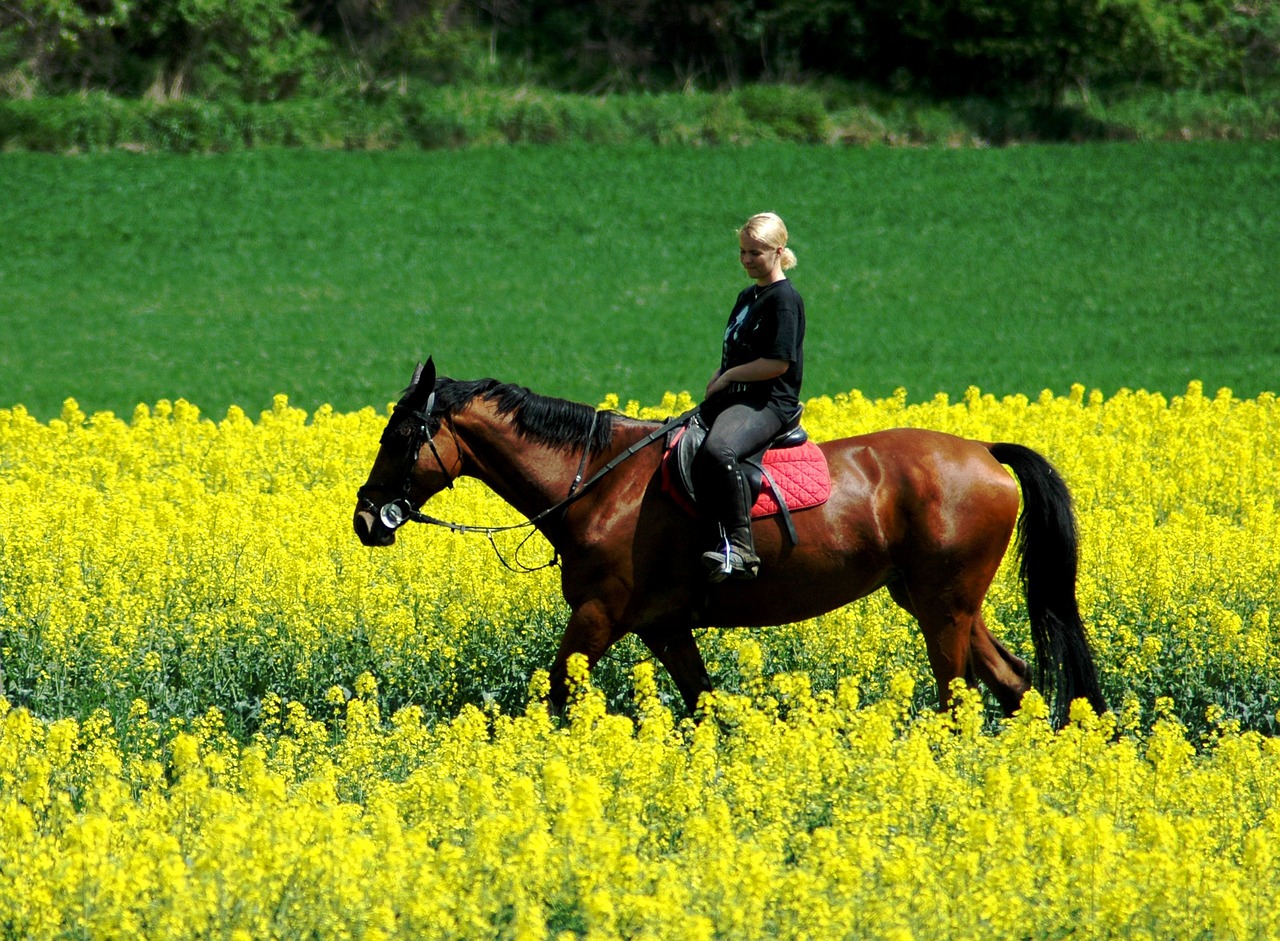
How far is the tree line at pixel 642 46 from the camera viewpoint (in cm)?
3594

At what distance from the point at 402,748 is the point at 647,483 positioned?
1.74 metres

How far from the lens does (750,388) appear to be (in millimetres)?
Answer: 7773

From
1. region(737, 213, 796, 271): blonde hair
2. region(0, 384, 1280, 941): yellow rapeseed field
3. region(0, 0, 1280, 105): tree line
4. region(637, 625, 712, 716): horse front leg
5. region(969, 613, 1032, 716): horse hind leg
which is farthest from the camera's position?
region(0, 0, 1280, 105): tree line

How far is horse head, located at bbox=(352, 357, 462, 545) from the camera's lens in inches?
304

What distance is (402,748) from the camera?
708cm

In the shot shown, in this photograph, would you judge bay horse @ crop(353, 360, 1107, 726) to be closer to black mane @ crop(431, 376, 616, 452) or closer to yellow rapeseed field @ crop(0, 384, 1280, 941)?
black mane @ crop(431, 376, 616, 452)

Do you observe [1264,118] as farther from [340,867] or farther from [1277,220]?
[340,867]

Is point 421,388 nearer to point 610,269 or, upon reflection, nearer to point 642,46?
point 610,269

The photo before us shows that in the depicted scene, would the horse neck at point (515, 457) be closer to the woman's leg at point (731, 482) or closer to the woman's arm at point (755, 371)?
the woman's leg at point (731, 482)

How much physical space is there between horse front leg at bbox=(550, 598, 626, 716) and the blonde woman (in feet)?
1.79

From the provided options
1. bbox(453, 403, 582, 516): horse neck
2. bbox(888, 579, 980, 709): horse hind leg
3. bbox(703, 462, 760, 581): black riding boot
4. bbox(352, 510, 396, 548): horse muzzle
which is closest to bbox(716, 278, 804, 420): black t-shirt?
bbox(703, 462, 760, 581): black riding boot

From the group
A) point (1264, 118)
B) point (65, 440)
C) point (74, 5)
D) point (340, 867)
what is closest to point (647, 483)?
point (340, 867)

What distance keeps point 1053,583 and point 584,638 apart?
2.32m

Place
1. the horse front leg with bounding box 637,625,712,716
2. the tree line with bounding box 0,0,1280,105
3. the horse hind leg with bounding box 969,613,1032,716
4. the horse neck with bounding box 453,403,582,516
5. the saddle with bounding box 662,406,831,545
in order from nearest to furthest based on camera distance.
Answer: the saddle with bounding box 662,406,831,545 < the horse neck with bounding box 453,403,582,516 < the horse front leg with bounding box 637,625,712,716 < the horse hind leg with bounding box 969,613,1032,716 < the tree line with bounding box 0,0,1280,105
